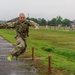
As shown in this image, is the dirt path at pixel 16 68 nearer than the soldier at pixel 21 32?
No

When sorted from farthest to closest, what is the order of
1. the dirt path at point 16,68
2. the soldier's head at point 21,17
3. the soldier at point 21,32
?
the dirt path at point 16,68 → the soldier at point 21,32 → the soldier's head at point 21,17

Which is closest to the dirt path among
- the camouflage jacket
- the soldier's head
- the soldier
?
the soldier

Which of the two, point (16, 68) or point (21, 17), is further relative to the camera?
point (16, 68)

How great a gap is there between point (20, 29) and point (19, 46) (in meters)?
0.57

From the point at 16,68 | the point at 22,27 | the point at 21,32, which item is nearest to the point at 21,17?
the point at 22,27

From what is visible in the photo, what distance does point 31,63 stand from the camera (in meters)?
15.3

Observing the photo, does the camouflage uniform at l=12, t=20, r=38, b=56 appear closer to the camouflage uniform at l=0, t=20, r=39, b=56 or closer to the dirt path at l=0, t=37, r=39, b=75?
the camouflage uniform at l=0, t=20, r=39, b=56

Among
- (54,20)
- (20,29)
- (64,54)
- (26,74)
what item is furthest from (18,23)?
(54,20)

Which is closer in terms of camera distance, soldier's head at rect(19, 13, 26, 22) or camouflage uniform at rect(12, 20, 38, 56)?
soldier's head at rect(19, 13, 26, 22)

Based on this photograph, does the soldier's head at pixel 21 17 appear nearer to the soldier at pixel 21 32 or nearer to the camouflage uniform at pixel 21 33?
the soldier at pixel 21 32

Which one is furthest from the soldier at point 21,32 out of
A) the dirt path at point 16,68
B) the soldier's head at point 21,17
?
the dirt path at point 16,68

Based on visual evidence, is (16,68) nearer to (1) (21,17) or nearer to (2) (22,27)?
(2) (22,27)

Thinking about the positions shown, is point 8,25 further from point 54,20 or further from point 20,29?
point 54,20

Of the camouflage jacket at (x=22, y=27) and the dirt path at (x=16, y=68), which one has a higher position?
the camouflage jacket at (x=22, y=27)
